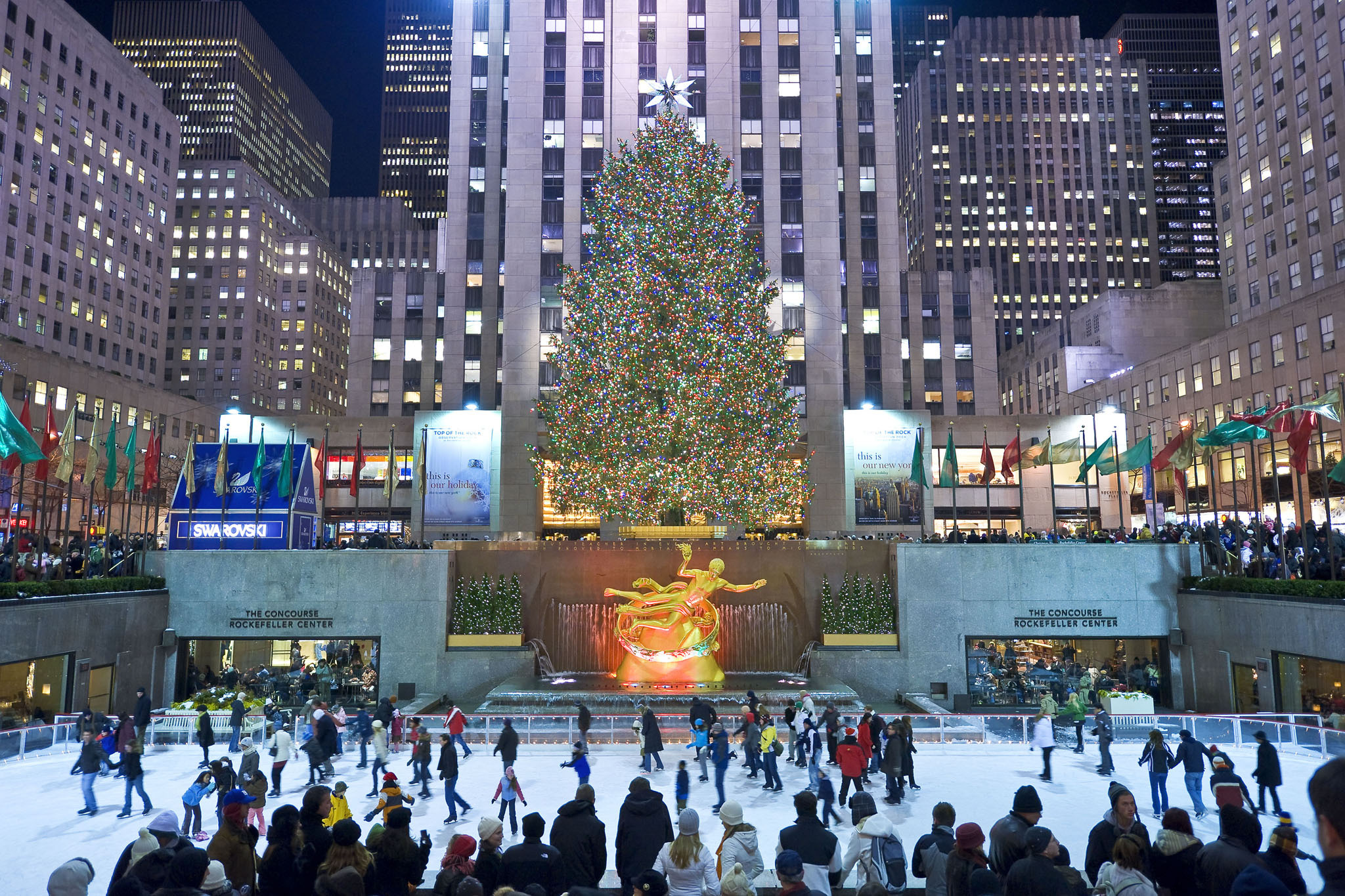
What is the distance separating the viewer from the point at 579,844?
28.1ft

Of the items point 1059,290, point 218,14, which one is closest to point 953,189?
point 1059,290

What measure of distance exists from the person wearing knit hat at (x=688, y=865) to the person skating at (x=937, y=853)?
1929 mm

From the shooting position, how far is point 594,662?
32438mm

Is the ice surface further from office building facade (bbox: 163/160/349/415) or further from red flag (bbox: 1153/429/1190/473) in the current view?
office building facade (bbox: 163/160/349/415)

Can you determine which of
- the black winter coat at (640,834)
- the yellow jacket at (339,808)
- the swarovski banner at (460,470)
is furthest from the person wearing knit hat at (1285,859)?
the swarovski banner at (460,470)

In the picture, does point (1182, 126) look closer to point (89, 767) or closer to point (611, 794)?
point (611, 794)

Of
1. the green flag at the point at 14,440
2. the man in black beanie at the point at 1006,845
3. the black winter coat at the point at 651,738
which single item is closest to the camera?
the man in black beanie at the point at 1006,845

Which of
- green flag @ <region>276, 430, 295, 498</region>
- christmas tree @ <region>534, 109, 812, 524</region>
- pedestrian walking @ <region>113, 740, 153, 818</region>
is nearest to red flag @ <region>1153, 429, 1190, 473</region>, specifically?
christmas tree @ <region>534, 109, 812, 524</region>

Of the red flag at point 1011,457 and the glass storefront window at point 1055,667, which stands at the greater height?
the red flag at point 1011,457

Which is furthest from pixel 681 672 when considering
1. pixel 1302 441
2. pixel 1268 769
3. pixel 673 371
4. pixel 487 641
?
pixel 1302 441

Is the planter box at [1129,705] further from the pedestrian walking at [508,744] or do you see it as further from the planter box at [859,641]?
the pedestrian walking at [508,744]

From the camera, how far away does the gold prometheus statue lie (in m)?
28.2

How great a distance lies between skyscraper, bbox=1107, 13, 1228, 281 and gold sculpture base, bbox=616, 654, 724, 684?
13462 centimetres

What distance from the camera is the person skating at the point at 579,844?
8.53 metres
